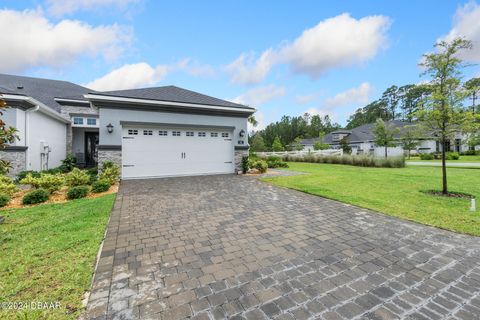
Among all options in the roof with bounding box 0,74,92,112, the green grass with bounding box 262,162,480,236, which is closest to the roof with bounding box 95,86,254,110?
the green grass with bounding box 262,162,480,236

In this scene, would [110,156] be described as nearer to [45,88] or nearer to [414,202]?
[414,202]

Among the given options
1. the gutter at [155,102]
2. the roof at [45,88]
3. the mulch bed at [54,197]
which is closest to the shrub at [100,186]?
the mulch bed at [54,197]

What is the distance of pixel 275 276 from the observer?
8.09ft

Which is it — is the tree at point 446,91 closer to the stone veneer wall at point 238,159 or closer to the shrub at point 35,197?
the stone veneer wall at point 238,159

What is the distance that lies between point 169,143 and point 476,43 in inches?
A: 431

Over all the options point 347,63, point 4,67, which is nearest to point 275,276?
point 347,63

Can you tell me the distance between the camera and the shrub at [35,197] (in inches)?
225

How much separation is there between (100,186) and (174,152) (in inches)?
152

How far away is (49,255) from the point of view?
9.59 feet

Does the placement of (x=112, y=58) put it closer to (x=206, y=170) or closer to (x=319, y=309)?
(x=206, y=170)

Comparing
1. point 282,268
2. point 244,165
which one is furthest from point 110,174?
point 282,268

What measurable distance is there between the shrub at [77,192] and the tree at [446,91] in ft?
33.3

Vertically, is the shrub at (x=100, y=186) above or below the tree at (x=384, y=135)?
below

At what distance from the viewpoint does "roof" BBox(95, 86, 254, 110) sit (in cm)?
989
